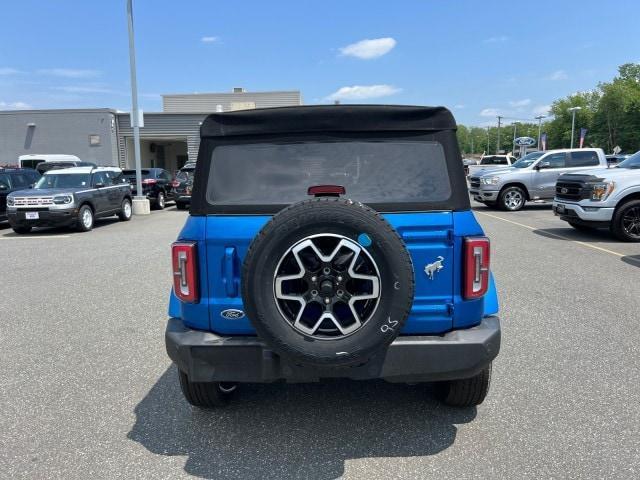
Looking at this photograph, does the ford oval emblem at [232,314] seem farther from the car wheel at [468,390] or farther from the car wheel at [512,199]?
the car wheel at [512,199]

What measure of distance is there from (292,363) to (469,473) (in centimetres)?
114

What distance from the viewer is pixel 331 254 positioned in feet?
8.53

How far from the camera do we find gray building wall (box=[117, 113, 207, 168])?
1401 inches

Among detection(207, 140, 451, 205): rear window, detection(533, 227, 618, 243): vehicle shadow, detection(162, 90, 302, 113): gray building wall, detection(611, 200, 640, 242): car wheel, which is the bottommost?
detection(533, 227, 618, 243): vehicle shadow

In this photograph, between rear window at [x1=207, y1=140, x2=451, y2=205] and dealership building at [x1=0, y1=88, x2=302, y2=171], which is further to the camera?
dealership building at [x1=0, y1=88, x2=302, y2=171]

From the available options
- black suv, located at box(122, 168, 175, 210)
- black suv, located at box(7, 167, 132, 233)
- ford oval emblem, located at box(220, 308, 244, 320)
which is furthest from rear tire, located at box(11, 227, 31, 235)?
ford oval emblem, located at box(220, 308, 244, 320)

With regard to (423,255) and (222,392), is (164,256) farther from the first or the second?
(423,255)

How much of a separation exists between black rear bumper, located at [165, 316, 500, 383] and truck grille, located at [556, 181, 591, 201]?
9.09m

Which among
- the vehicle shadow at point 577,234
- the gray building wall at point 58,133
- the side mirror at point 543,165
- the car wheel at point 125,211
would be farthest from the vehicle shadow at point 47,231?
the gray building wall at point 58,133

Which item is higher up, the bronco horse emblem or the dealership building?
the dealership building

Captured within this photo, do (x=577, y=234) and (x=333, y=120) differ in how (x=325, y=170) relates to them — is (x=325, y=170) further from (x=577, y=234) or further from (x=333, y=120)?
(x=577, y=234)

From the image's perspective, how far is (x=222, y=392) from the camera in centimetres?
352

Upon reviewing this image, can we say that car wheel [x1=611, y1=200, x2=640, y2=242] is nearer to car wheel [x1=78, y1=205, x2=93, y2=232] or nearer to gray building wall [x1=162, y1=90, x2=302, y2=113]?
car wheel [x1=78, y1=205, x2=93, y2=232]

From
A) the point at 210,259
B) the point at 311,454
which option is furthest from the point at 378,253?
the point at 311,454
